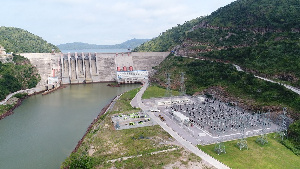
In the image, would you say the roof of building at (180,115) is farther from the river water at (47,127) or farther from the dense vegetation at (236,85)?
the river water at (47,127)

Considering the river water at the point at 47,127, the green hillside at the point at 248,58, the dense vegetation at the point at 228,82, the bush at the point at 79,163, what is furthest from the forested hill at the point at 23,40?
the bush at the point at 79,163

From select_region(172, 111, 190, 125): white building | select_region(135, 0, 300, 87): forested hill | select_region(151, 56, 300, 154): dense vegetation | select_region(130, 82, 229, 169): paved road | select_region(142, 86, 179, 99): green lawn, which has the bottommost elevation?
select_region(130, 82, 229, 169): paved road

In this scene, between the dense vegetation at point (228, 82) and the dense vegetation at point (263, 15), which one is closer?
the dense vegetation at point (228, 82)

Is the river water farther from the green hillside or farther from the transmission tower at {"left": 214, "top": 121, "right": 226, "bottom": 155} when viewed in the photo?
the green hillside

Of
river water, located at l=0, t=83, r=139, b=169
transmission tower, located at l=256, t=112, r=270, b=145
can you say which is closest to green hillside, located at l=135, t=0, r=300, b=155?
transmission tower, located at l=256, t=112, r=270, b=145

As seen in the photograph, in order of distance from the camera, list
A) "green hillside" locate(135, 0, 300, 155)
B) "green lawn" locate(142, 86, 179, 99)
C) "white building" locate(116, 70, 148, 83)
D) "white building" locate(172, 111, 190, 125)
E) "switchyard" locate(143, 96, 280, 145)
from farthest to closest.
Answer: "white building" locate(116, 70, 148, 83)
"green lawn" locate(142, 86, 179, 99)
"green hillside" locate(135, 0, 300, 155)
"white building" locate(172, 111, 190, 125)
"switchyard" locate(143, 96, 280, 145)

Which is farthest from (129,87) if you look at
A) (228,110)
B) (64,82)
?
(228,110)
